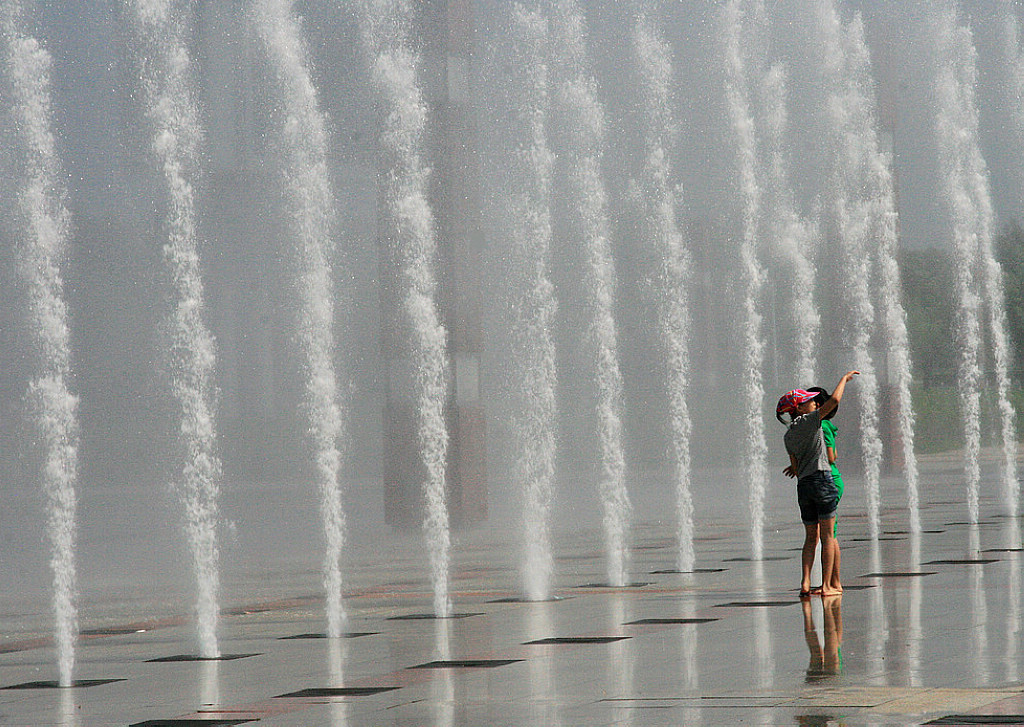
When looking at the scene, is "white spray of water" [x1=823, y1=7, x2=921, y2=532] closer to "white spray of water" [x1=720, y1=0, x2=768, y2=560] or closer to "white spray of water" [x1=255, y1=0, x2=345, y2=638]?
"white spray of water" [x1=720, y1=0, x2=768, y2=560]

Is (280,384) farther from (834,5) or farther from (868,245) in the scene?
(834,5)

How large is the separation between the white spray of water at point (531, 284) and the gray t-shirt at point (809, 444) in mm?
2198

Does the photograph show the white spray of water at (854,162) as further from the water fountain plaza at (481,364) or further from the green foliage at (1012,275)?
the green foliage at (1012,275)

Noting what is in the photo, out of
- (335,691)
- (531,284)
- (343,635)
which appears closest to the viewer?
(335,691)

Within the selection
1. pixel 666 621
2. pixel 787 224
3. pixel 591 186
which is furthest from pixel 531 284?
pixel 666 621

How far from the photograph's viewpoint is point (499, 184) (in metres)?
32.8

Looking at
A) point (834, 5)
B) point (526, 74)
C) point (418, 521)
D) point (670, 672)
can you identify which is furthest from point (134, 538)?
point (670, 672)

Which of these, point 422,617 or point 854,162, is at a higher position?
point 854,162

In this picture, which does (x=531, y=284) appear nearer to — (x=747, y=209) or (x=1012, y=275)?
(x=747, y=209)

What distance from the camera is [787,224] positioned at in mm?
37250

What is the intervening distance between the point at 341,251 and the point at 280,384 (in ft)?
37.7

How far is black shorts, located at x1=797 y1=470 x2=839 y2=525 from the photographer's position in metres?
11.5

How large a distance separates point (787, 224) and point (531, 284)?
5467 mm

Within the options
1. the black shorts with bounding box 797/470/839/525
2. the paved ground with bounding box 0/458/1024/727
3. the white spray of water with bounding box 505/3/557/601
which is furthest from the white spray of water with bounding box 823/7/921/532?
the black shorts with bounding box 797/470/839/525
